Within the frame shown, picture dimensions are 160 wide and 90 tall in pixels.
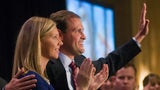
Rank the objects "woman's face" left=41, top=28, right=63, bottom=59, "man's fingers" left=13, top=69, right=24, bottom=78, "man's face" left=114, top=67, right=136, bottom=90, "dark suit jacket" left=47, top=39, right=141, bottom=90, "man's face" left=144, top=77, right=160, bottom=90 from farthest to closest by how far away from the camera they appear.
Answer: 1. "man's face" left=144, top=77, right=160, bottom=90
2. "man's face" left=114, top=67, right=136, bottom=90
3. "dark suit jacket" left=47, top=39, right=141, bottom=90
4. "woman's face" left=41, top=28, right=63, bottom=59
5. "man's fingers" left=13, top=69, right=24, bottom=78

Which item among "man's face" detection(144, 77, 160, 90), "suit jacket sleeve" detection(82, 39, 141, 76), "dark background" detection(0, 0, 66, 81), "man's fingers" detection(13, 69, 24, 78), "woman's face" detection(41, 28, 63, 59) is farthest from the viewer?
"dark background" detection(0, 0, 66, 81)

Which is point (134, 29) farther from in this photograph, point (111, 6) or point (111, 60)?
point (111, 60)

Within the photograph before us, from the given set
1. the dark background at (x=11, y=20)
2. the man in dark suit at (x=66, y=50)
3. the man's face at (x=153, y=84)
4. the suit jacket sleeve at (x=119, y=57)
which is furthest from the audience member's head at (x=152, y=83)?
the dark background at (x=11, y=20)

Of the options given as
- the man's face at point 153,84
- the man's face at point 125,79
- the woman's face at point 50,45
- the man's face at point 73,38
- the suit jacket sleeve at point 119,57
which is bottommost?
the man's face at point 153,84

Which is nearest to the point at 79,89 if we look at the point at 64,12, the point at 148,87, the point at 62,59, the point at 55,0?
the point at 62,59

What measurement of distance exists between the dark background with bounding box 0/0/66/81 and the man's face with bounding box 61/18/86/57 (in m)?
2.32

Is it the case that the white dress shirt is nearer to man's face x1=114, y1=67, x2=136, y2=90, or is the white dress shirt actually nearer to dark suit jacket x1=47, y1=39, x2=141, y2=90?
dark suit jacket x1=47, y1=39, x2=141, y2=90

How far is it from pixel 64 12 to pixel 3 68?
2360mm

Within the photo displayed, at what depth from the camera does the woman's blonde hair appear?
152cm

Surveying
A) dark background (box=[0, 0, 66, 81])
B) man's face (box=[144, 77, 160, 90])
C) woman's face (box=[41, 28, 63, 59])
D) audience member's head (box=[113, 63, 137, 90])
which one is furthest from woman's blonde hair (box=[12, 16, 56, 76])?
dark background (box=[0, 0, 66, 81])

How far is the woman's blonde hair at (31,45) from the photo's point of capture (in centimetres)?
152

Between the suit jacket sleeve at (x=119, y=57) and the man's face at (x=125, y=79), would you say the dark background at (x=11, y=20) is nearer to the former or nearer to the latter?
the man's face at (x=125, y=79)

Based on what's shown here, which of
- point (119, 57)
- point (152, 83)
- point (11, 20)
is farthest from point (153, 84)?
point (11, 20)

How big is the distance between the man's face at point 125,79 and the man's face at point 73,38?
0.90 m
